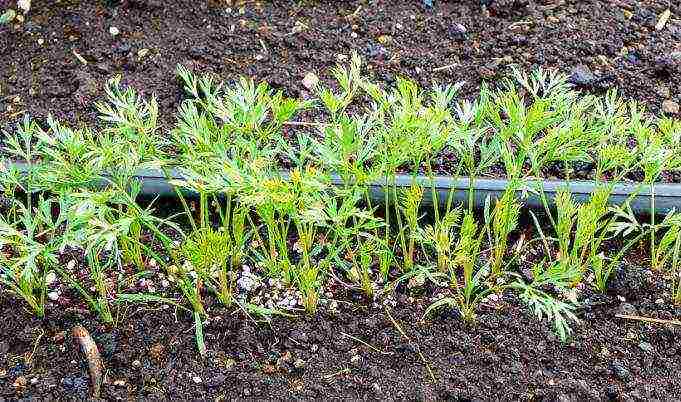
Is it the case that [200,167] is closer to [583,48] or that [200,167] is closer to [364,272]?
[364,272]

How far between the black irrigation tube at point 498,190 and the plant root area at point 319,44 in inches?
16.6

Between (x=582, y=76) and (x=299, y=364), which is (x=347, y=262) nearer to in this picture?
(x=299, y=364)

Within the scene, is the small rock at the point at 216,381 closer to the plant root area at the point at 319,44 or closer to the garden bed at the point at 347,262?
the garden bed at the point at 347,262

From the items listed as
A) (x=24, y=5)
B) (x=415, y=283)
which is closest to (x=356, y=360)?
(x=415, y=283)

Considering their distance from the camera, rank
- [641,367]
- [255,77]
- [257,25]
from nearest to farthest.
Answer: [641,367] → [255,77] → [257,25]

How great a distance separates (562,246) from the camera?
2256mm

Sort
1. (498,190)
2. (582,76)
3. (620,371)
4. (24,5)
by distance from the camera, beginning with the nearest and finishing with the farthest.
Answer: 1. (620,371)
2. (498,190)
3. (582,76)
4. (24,5)

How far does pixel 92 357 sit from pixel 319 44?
1.46m

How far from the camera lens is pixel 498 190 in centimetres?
251

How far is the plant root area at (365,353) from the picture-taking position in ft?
6.97

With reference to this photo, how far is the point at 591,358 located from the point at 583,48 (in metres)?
1.31

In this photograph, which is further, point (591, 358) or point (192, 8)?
point (192, 8)

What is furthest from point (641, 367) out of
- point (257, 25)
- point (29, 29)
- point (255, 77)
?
point (29, 29)

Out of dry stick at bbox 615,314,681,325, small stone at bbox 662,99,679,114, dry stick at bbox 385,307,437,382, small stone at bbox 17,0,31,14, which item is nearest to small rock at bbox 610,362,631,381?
dry stick at bbox 615,314,681,325
